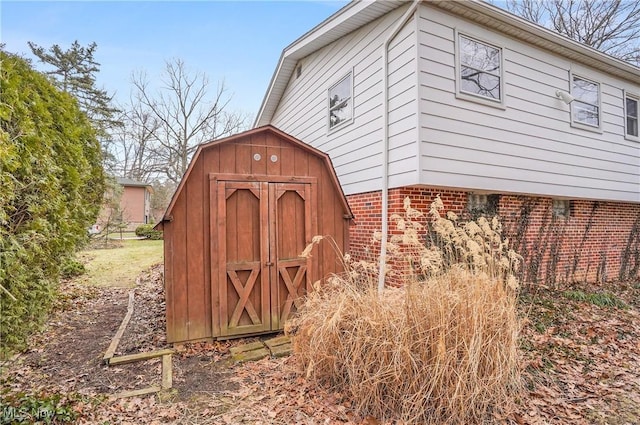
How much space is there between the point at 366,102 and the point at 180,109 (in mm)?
17949

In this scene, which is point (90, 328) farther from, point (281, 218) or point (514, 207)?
point (514, 207)

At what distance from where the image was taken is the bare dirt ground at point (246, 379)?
113 inches

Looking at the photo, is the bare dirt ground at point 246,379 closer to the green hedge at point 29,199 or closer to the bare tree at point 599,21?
the green hedge at point 29,199

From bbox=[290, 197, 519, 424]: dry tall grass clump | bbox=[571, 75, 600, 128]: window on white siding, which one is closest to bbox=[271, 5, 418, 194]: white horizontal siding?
bbox=[290, 197, 519, 424]: dry tall grass clump

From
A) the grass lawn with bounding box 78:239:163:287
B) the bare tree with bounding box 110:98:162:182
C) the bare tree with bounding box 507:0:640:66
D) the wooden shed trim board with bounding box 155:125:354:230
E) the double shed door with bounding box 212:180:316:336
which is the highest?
the bare tree with bounding box 507:0:640:66

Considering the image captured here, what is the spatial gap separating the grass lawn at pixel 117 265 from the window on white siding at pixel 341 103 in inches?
236

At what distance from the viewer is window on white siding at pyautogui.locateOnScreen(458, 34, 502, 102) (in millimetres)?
5602

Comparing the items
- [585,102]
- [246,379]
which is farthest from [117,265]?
[585,102]

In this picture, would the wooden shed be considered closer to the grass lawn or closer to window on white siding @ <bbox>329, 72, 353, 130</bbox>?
window on white siding @ <bbox>329, 72, 353, 130</bbox>

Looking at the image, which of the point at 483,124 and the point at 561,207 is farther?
the point at 561,207

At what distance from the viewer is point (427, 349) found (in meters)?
2.81

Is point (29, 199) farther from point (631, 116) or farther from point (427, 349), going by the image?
point (631, 116)

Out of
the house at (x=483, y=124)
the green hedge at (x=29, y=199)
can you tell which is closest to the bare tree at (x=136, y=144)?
the house at (x=483, y=124)

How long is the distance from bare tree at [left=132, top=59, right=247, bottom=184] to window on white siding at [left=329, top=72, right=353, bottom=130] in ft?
50.3
